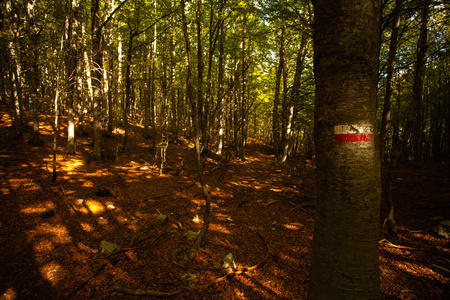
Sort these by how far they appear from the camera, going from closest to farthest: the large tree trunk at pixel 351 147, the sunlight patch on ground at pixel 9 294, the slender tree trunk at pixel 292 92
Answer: the large tree trunk at pixel 351 147 < the sunlight patch on ground at pixel 9 294 < the slender tree trunk at pixel 292 92

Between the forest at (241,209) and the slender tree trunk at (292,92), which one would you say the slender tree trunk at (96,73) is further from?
the slender tree trunk at (292,92)

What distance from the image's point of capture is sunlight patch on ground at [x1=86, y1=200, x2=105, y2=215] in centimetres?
438

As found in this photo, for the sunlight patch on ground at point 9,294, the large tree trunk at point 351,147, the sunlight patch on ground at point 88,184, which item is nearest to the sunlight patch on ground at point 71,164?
the sunlight patch on ground at point 88,184

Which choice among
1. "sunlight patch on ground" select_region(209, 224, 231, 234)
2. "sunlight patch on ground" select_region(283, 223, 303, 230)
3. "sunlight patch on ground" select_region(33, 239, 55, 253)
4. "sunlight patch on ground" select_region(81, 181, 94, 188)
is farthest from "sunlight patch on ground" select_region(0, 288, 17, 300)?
"sunlight patch on ground" select_region(283, 223, 303, 230)

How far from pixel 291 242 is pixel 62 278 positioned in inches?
151

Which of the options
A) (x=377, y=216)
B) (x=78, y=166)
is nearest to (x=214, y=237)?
(x=377, y=216)

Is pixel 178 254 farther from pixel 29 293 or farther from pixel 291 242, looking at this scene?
pixel 291 242

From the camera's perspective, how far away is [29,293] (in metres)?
2.27

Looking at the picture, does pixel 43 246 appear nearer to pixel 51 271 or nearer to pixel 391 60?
pixel 51 271

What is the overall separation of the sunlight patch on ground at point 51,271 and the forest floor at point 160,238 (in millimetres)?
14

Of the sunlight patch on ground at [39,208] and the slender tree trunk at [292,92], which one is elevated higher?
the slender tree trunk at [292,92]

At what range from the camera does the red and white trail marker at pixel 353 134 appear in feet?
4.22

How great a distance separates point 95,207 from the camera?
4.53 metres

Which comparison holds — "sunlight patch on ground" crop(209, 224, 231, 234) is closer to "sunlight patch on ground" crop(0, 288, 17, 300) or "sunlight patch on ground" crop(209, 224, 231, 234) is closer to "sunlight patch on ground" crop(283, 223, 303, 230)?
"sunlight patch on ground" crop(283, 223, 303, 230)
